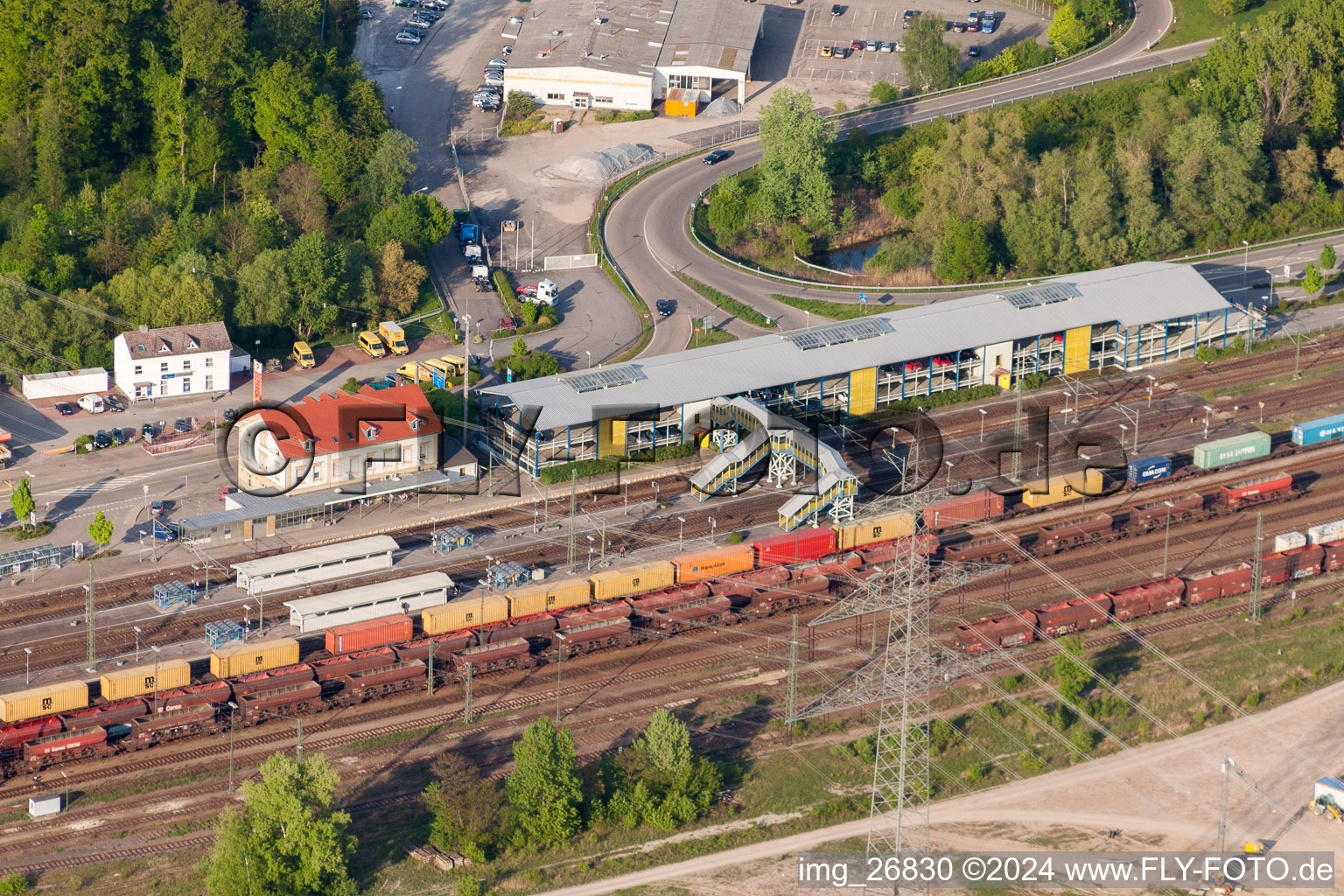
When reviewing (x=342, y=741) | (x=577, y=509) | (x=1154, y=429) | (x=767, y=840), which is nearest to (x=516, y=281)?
(x=577, y=509)

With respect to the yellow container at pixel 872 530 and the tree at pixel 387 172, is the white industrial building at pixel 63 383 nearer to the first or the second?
the tree at pixel 387 172

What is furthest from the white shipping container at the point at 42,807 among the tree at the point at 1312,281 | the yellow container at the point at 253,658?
the tree at the point at 1312,281

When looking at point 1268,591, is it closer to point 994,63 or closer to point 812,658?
point 812,658

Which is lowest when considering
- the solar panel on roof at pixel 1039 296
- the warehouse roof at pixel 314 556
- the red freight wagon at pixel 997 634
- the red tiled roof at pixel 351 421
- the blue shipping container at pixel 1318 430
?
the red freight wagon at pixel 997 634

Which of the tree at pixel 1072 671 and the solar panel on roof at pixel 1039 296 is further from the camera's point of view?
the solar panel on roof at pixel 1039 296

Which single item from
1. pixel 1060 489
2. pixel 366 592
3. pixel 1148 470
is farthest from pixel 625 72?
pixel 366 592

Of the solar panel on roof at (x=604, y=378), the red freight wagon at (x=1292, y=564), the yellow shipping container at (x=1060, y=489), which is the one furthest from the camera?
the solar panel on roof at (x=604, y=378)
